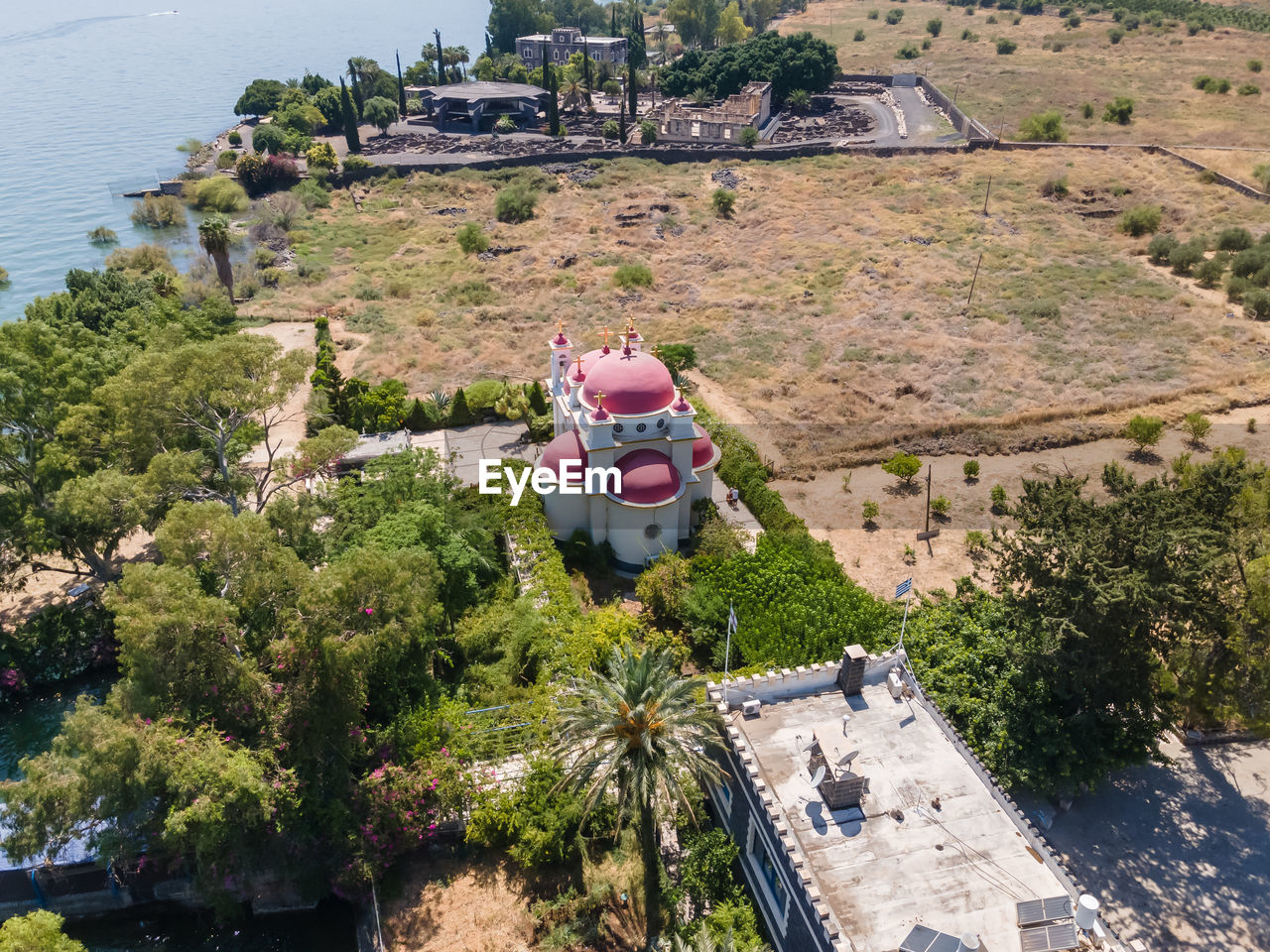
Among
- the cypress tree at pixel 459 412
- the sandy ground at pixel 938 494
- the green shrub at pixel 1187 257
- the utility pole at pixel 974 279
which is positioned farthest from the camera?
the green shrub at pixel 1187 257

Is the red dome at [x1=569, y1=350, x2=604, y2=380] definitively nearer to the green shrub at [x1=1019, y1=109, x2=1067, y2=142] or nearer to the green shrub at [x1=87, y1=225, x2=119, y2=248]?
the green shrub at [x1=87, y1=225, x2=119, y2=248]

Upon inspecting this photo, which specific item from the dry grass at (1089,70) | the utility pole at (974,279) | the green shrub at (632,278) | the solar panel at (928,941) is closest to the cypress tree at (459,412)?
the green shrub at (632,278)

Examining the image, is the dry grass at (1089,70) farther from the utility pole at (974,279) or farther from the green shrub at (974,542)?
the green shrub at (974,542)

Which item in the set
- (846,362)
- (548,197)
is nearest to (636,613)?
(846,362)

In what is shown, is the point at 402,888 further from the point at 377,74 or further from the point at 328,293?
the point at 377,74

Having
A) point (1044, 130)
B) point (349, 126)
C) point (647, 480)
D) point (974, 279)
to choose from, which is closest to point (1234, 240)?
point (974, 279)

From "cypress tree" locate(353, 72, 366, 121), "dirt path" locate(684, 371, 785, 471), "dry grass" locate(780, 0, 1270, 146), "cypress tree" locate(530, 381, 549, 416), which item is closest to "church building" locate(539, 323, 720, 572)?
"dirt path" locate(684, 371, 785, 471)
